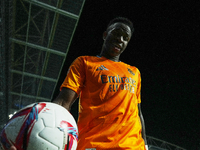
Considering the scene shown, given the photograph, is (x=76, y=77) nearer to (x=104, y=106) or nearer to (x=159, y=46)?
(x=104, y=106)

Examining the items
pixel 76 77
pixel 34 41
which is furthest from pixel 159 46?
pixel 76 77

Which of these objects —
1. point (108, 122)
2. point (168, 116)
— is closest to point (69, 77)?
point (108, 122)

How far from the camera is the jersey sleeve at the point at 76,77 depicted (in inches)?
62.7

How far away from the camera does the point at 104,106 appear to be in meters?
1.57

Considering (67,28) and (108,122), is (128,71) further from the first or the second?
(67,28)

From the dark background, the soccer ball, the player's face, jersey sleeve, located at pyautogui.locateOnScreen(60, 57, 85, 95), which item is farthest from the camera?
the dark background

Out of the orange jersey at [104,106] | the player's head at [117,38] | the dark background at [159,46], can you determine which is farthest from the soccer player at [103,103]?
the dark background at [159,46]

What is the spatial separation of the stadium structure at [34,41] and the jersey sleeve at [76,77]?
20.1 ft

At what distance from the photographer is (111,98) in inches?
63.7

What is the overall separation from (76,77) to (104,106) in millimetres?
377

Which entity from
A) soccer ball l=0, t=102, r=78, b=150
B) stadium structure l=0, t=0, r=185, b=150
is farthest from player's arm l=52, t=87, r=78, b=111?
stadium structure l=0, t=0, r=185, b=150

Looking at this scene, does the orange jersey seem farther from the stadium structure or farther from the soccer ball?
the stadium structure

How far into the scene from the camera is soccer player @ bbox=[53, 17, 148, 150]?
144cm

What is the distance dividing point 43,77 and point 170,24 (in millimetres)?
7495
